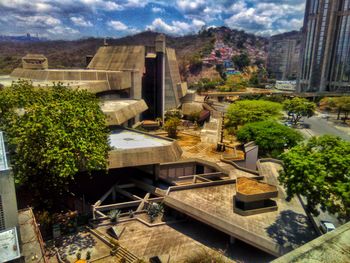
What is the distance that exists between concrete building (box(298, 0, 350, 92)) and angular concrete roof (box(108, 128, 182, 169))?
95.4 m

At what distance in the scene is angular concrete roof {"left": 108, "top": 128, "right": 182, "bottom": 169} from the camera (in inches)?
901

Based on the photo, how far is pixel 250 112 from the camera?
44.0 meters

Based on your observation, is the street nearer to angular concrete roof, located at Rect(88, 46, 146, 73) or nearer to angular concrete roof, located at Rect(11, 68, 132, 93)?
angular concrete roof, located at Rect(88, 46, 146, 73)

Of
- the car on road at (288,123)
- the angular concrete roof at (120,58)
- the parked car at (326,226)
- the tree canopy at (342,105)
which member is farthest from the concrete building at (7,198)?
the tree canopy at (342,105)

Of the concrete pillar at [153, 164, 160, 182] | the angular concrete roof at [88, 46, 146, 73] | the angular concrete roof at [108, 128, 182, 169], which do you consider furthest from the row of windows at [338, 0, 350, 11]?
the concrete pillar at [153, 164, 160, 182]

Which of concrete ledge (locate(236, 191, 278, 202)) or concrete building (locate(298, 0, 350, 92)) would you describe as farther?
concrete building (locate(298, 0, 350, 92))

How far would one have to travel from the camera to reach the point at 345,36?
299 feet

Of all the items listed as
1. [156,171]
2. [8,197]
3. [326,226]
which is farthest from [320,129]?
[8,197]

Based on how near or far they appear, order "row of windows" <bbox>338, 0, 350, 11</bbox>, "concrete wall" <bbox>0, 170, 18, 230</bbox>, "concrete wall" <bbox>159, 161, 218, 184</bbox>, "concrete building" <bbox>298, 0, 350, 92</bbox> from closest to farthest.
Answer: "concrete wall" <bbox>0, 170, 18, 230</bbox>
"concrete wall" <bbox>159, 161, 218, 184</bbox>
"row of windows" <bbox>338, 0, 350, 11</bbox>
"concrete building" <bbox>298, 0, 350, 92</bbox>

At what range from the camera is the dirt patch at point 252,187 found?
19.3 m

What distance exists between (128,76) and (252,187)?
1020 inches

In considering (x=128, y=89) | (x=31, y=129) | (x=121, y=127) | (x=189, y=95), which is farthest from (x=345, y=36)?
(x=31, y=129)

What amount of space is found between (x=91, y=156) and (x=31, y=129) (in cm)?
391

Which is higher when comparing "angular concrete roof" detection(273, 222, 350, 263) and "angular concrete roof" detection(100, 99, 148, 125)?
"angular concrete roof" detection(273, 222, 350, 263)
